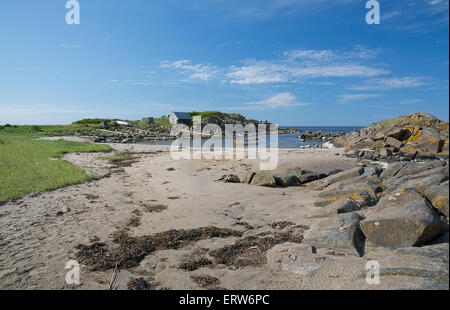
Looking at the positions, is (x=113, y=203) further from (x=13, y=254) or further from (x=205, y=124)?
(x=205, y=124)

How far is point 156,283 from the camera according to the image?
16.4 ft

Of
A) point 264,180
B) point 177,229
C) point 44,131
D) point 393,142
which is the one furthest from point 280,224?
point 44,131

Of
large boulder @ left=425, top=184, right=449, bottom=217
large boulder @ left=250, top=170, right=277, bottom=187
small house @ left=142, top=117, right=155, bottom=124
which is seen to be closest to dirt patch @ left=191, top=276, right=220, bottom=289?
large boulder @ left=425, top=184, right=449, bottom=217

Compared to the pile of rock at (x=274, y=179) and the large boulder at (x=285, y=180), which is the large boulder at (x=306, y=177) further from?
the large boulder at (x=285, y=180)

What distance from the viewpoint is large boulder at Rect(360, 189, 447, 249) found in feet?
16.4

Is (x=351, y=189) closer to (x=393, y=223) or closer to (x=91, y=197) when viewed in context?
(x=393, y=223)

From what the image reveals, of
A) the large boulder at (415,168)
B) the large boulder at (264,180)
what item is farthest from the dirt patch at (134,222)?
the large boulder at (415,168)

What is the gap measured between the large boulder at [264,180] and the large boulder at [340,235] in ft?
20.8

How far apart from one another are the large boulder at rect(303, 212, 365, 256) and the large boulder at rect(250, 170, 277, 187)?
634 cm

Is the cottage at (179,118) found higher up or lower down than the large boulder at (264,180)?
higher up

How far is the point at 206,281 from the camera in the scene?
5012 mm

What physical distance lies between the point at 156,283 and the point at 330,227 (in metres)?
4.06

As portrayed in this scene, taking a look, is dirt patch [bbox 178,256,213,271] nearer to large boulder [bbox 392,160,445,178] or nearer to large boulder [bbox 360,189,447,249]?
large boulder [bbox 360,189,447,249]

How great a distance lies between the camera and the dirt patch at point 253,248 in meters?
5.72
